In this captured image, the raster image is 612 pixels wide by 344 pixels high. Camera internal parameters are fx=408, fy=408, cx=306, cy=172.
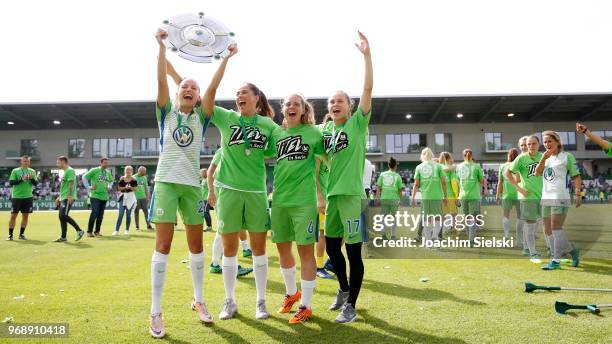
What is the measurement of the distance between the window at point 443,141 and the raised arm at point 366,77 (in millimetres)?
45884

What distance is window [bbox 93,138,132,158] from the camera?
47719mm

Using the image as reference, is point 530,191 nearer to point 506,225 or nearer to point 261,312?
point 506,225

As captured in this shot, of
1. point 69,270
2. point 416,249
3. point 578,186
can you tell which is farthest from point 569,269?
point 69,270

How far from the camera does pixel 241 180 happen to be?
12.5ft

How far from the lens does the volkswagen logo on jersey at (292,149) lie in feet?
12.5

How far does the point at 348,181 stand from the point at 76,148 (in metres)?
52.1

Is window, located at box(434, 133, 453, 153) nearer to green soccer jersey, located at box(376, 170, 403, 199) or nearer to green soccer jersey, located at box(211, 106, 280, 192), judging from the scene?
green soccer jersey, located at box(376, 170, 403, 199)

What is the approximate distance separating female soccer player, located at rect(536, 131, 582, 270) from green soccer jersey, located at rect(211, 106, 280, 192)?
4.73 m

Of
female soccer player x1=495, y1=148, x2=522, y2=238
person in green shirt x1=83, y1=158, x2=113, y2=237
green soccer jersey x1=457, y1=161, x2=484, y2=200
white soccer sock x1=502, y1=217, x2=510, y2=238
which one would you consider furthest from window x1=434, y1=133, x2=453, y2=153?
person in green shirt x1=83, y1=158, x2=113, y2=237

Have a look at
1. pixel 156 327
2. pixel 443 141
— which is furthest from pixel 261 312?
pixel 443 141

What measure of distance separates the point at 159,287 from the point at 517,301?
366cm

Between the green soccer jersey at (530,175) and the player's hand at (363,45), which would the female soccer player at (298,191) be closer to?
the player's hand at (363,45)

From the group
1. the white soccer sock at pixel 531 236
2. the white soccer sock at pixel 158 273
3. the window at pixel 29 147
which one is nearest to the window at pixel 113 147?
the window at pixel 29 147

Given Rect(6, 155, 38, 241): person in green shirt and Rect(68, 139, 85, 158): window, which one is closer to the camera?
Rect(6, 155, 38, 241): person in green shirt
